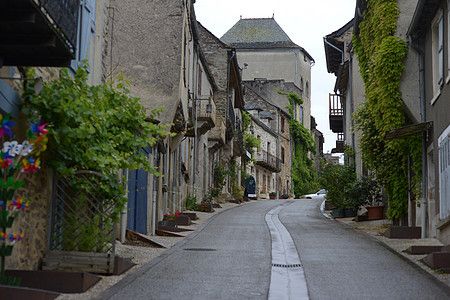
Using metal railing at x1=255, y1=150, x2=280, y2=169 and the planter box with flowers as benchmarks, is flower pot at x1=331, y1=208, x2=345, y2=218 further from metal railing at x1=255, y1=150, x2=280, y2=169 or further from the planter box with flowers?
metal railing at x1=255, y1=150, x2=280, y2=169

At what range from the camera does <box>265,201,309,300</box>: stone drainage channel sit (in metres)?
7.37

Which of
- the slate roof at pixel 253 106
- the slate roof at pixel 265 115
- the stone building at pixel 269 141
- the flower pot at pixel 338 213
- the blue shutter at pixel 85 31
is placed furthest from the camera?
the slate roof at pixel 265 115

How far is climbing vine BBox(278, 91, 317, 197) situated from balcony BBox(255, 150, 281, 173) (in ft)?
19.8

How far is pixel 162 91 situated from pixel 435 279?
11155mm

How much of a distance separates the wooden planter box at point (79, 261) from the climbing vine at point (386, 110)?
877 centimetres

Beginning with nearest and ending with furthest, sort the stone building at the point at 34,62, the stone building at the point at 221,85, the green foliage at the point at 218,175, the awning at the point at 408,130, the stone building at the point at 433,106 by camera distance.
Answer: the stone building at the point at 34,62
the stone building at the point at 433,106
the awning at the point at 408,130
the stone building at the point at 221,85
the green foliage at the point at 218,175

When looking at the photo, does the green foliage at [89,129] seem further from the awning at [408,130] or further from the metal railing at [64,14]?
the awning at [408,130]

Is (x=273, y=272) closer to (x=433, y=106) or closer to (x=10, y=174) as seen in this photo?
(x=10, y=174)

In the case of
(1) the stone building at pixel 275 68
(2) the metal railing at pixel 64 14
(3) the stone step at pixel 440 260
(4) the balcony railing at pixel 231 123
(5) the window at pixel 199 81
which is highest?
(1) the stone building at pixel 275 68

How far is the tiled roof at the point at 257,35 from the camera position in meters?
59.1

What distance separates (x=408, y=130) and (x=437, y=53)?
1.80 metres

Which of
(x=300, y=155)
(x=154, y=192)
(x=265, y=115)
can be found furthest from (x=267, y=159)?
(x=154, y=192)

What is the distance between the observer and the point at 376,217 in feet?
66.1

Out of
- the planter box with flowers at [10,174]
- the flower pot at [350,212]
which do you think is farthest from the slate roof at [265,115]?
the planter box with flowers at [10,174]
